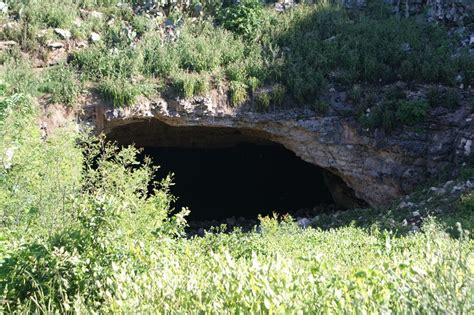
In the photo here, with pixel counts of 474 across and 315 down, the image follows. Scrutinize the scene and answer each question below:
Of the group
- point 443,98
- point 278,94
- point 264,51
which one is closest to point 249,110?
point 278,94

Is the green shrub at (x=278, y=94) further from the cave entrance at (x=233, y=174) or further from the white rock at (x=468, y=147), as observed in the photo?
the cave entrance at (x=233, y=174)

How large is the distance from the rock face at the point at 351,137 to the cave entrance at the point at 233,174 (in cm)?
381

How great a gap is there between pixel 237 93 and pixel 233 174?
21.7 feet

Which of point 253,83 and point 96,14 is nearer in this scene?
point 253,83

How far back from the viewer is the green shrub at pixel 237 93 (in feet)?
→ 39.1

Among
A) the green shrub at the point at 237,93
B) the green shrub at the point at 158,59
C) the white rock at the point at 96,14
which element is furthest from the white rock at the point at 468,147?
the white rock at the point at 96,14

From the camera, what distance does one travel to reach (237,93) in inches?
469

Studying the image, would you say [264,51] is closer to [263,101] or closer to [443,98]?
[263,101]

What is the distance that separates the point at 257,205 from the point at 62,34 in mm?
7847

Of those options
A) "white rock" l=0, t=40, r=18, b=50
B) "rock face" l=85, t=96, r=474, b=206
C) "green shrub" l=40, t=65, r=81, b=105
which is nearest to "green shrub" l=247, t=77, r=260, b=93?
"rock face" l=85, t=96, r=474, b=206

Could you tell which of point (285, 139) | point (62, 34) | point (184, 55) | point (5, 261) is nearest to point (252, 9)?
point (184, 55)

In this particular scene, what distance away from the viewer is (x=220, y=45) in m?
12.9

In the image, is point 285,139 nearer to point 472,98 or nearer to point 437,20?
point 472,98

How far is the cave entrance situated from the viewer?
1661 cm
